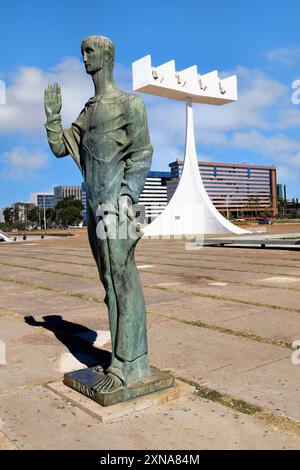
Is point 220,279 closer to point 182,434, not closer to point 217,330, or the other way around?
point 217,330

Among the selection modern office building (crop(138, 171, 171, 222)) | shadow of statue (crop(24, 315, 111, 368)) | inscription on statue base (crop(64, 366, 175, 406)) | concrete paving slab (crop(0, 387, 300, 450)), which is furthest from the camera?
modern office building (crop(138, 171, 171, 222))

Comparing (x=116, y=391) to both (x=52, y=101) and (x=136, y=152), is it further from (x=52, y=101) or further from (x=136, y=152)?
(x=52, y=101)

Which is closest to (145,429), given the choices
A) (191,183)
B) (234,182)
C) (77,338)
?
(77,338)

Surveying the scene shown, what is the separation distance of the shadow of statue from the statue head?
2284 mm

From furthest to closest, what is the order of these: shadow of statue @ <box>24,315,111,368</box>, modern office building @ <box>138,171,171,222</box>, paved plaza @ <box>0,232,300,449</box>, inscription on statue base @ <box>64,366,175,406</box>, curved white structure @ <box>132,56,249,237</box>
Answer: modern office building @ <box>138,171,171,222</box> < curved white structure @ <box>132,56,249,237</box> < shadow of statue @ <box>24,315,111,368</box> < inscription on statue base @ <box>64,366,175,406</box> < paved plaza @ <box>0,232,300,449</box>

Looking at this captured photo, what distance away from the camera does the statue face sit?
317 cm

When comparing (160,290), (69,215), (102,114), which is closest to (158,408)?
(102,114)

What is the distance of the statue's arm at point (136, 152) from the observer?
3121 millimetres

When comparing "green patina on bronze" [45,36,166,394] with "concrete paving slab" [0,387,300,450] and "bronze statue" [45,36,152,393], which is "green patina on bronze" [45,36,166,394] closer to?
"bronze statue" [45,36,152,393]

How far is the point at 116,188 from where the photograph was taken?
3158 mm

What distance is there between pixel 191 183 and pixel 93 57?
27054 millimetres

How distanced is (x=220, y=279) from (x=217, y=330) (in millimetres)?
4240

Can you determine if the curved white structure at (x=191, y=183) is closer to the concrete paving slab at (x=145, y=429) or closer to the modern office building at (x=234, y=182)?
the concrete paving slab at (x=145, y=429)

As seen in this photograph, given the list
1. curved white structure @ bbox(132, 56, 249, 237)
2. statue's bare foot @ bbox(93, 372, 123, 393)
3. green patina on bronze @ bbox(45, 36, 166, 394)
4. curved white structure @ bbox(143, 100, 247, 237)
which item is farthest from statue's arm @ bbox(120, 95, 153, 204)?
Answer: curved white structure @ bbox(143, 100, 247, 237)
